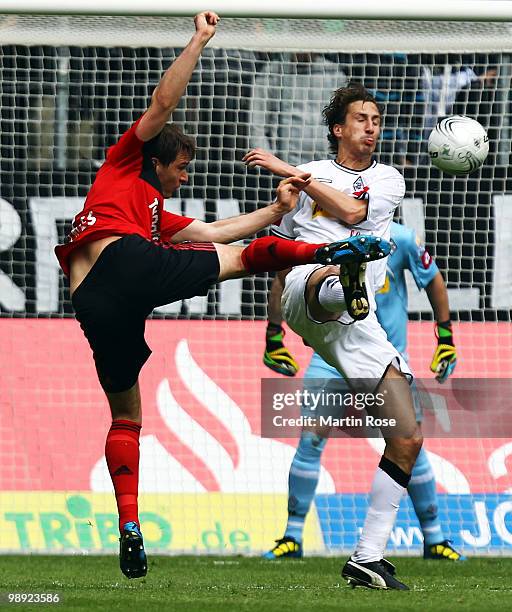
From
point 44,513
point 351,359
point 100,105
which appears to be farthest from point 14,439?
point 351,359

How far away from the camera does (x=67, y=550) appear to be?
334 inches

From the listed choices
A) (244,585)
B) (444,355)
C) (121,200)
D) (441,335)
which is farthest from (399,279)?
(121,200)

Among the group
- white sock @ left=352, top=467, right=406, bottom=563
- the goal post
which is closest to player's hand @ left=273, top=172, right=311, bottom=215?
white sock @ left=352, top=467, right=406, bottom=563

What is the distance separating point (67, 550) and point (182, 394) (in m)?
1.23

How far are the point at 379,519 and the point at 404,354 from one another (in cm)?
236

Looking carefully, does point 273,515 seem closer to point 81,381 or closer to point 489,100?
point 81,381

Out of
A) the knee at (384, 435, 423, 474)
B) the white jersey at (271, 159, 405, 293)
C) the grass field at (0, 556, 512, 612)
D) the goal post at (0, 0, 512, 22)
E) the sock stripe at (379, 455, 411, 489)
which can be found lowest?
the grass field at (0, 556, 512, 612)

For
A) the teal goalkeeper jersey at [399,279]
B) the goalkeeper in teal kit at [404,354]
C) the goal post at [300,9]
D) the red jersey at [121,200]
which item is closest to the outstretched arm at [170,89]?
the red jersey at [121,200]

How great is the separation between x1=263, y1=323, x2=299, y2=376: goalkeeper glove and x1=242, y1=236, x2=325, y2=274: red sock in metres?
2.07

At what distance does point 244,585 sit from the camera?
6207 millimetres

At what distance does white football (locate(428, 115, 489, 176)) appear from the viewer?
6.78 meters

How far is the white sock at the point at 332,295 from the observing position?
605 centimetres

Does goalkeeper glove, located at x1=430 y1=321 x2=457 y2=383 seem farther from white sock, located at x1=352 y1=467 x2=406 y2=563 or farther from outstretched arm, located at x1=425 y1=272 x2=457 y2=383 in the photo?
white sock, located at x1=352 y1=467 x2=406 y2=563

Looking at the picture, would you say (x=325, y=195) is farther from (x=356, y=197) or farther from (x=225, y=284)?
(x=225, y=284)
